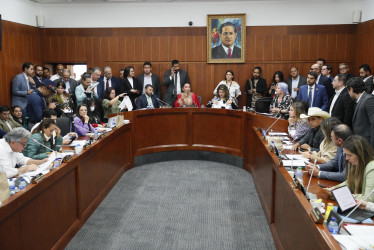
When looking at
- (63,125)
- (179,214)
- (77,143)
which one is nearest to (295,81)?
(179,214)

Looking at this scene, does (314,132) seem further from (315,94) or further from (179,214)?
(315,94)

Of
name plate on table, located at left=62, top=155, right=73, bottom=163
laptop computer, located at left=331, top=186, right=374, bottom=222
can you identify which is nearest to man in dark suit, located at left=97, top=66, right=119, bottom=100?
name plate on table, located at left=62, top=155, right=73, bottom=163

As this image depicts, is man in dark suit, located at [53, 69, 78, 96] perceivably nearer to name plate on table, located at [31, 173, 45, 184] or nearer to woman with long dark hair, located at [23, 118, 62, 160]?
woman with long dark hair, located at [23, 118, 62, 160]

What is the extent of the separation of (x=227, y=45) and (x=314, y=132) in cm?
473

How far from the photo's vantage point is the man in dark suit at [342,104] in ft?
16.2

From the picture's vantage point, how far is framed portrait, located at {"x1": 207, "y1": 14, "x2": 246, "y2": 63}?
8.48 meters

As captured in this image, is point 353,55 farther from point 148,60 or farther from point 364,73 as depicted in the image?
point 148,60

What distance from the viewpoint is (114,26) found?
873 cm

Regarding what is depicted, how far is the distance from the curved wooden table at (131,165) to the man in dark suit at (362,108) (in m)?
1.11

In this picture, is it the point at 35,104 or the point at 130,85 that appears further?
the point at 130,85

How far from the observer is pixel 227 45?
8602 mm

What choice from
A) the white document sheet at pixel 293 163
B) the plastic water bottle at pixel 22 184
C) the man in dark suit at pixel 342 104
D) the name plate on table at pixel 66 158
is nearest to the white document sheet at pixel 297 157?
the white document sheet at pixel 293 163

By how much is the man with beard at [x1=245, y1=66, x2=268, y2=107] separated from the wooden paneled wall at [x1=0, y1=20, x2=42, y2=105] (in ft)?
16.5

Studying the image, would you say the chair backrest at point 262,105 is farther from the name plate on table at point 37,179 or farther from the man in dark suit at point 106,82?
the name plate on table at point 37,179
